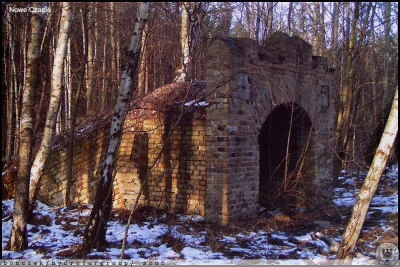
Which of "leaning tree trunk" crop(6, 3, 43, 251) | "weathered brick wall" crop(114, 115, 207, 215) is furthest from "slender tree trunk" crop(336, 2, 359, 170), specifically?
"leaning tree trunk" crop(6, 3, 43, 251)

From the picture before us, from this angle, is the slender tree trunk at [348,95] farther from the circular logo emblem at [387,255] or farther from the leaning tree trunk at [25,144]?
the leaning tree trunk at [25,144]

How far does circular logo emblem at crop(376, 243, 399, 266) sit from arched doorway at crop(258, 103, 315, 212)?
122 inches

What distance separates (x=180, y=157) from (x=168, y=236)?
6.13 feet

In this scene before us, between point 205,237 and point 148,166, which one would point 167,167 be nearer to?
point 148,166

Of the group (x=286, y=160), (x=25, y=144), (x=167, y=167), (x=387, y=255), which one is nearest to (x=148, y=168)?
(x=167, y=167)

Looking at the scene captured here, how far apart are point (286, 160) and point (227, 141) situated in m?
1.86

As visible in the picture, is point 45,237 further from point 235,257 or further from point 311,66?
point 311,66

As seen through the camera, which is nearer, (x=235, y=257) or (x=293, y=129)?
(x=235, y=257)

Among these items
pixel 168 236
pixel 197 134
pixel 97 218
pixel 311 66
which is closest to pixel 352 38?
pixel 311 66

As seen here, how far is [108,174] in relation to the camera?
556cm

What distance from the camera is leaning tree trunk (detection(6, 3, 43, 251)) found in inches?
220

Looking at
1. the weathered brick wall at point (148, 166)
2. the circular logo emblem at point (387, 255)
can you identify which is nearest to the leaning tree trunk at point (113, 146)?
the weathered brick wall at point (148, 166)

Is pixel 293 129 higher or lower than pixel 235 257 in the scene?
higher

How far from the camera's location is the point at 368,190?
507 cm
